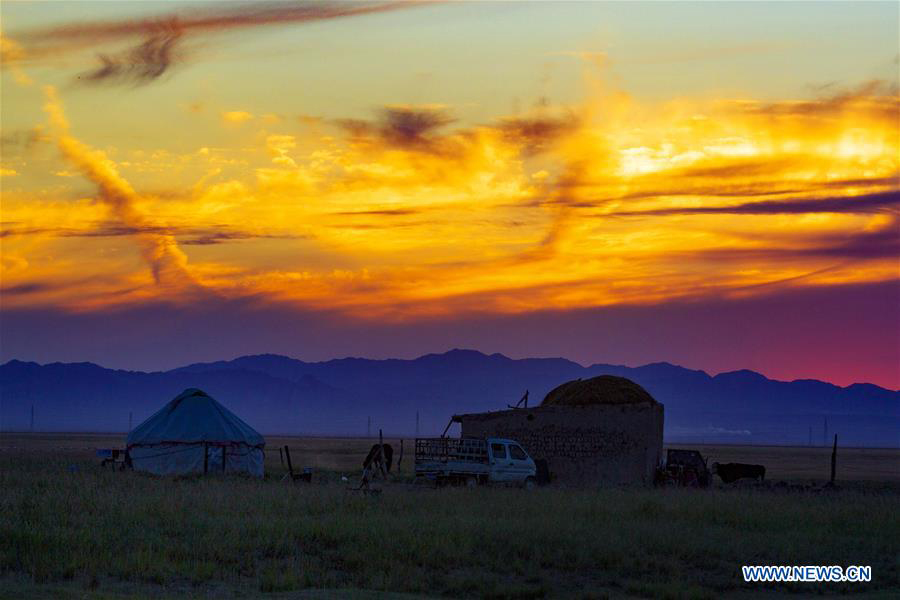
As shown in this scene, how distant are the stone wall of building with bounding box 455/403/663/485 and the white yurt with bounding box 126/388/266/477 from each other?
38.3 feet

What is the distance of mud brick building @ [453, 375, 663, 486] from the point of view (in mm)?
44688

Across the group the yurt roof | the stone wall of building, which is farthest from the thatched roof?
the yurt roof

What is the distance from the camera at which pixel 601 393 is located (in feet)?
152

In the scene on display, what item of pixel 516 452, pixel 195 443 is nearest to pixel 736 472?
pixel 516 452

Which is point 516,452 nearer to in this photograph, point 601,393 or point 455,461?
point 455,461

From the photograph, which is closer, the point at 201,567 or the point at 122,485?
the point at 201,567

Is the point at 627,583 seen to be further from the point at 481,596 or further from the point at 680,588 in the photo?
the point at 481,596

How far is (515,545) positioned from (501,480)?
47.0ft

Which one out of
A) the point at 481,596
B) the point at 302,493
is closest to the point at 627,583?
the point at 481,596

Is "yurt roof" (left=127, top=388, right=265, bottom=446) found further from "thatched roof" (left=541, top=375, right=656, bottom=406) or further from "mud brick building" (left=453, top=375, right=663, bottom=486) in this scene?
"thatched roof" (left=541, top=375, right=656, bottom=406)

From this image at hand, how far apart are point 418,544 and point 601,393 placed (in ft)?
73.0

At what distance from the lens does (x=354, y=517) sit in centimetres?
Answer: 2961

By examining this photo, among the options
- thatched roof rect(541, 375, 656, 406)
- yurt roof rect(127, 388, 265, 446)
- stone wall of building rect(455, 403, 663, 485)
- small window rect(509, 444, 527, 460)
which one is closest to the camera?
small window rect(509, 444, 527, 460)

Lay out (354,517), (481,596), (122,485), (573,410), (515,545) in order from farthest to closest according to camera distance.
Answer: (573,410) < (122,485) < (354,517) < (515,545) < (481,596)
